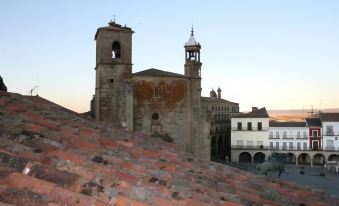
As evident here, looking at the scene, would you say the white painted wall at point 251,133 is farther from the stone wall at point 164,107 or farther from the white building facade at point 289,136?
the stone wall at point 164,107

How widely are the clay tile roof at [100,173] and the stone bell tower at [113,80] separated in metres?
20.0

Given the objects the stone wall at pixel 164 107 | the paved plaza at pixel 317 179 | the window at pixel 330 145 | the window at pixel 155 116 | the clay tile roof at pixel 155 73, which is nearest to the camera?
the stone wall at pixel 164 107

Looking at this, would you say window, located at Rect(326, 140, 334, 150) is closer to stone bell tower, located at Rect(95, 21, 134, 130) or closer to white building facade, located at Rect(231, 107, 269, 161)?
white building facade, located at Rect(231, 107, 269, 161)

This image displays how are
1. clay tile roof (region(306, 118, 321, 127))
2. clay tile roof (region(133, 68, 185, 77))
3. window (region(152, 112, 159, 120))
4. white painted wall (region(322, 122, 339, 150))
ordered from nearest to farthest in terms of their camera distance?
window (region(152, 112, 159, 120))
clay tile roof (region(133, 68, 185, 77))
white painted wall (region(322, 122, 339, 150))
clay tile roof (region(306, 118, 321, 127))

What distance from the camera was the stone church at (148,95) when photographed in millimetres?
26078

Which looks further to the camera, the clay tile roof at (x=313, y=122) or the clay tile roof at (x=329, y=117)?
the clay tile roof at (x=313, y=122)

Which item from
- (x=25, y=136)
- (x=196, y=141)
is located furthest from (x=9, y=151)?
(x=196, y=141)

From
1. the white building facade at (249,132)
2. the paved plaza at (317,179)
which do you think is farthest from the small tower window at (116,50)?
the white building facade at (249,132)

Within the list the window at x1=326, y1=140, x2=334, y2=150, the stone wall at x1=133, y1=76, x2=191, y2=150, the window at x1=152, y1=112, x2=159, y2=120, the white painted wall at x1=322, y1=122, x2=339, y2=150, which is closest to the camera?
the stone wall at x1=133, y1=76, x2=191, y2=150

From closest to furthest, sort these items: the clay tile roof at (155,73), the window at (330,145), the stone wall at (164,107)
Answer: the stone wall at (164,107)
the clay tile roof at (155,73)
the window at (330,145)

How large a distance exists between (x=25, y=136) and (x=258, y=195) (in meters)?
2.69

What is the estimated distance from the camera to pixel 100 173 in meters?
3.32

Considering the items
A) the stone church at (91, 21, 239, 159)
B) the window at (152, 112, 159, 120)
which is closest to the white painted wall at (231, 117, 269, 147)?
the stone church at (91, 21, 239, 159)

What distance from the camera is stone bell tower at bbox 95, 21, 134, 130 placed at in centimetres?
2595
